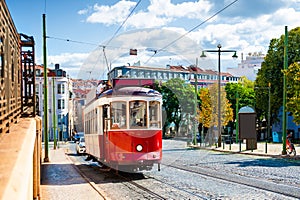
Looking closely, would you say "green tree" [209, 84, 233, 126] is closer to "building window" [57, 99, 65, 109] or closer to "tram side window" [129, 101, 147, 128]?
"tram side window" [129, 101, 147, 128]

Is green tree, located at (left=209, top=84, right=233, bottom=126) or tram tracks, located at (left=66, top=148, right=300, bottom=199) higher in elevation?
green tree, located at (left=209, top=84, right=233, bottom=126)

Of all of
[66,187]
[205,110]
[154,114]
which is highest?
[154,114]

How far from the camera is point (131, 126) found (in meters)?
13.4

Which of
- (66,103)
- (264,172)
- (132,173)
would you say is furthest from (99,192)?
(66,103)

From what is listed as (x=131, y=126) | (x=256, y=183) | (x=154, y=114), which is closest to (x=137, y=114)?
(x=131, y=126)

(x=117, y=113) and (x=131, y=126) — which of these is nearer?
(x=131, y=126)

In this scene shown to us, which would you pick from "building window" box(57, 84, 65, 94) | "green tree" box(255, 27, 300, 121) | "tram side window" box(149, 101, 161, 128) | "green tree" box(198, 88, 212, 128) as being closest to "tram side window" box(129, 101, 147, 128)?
"tram side window" box(149, 101, 161, 128)

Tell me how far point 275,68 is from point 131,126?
123ft

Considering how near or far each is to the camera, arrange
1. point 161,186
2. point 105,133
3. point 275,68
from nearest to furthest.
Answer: point 161,186
point 105,133
point 275,68

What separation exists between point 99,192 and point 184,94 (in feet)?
86.0

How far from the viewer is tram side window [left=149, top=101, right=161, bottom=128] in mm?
13656

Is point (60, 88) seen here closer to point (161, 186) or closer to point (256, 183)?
point (161, 186)

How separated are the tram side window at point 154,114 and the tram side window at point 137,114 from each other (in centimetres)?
19

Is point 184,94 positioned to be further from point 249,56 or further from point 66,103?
point 249,56
